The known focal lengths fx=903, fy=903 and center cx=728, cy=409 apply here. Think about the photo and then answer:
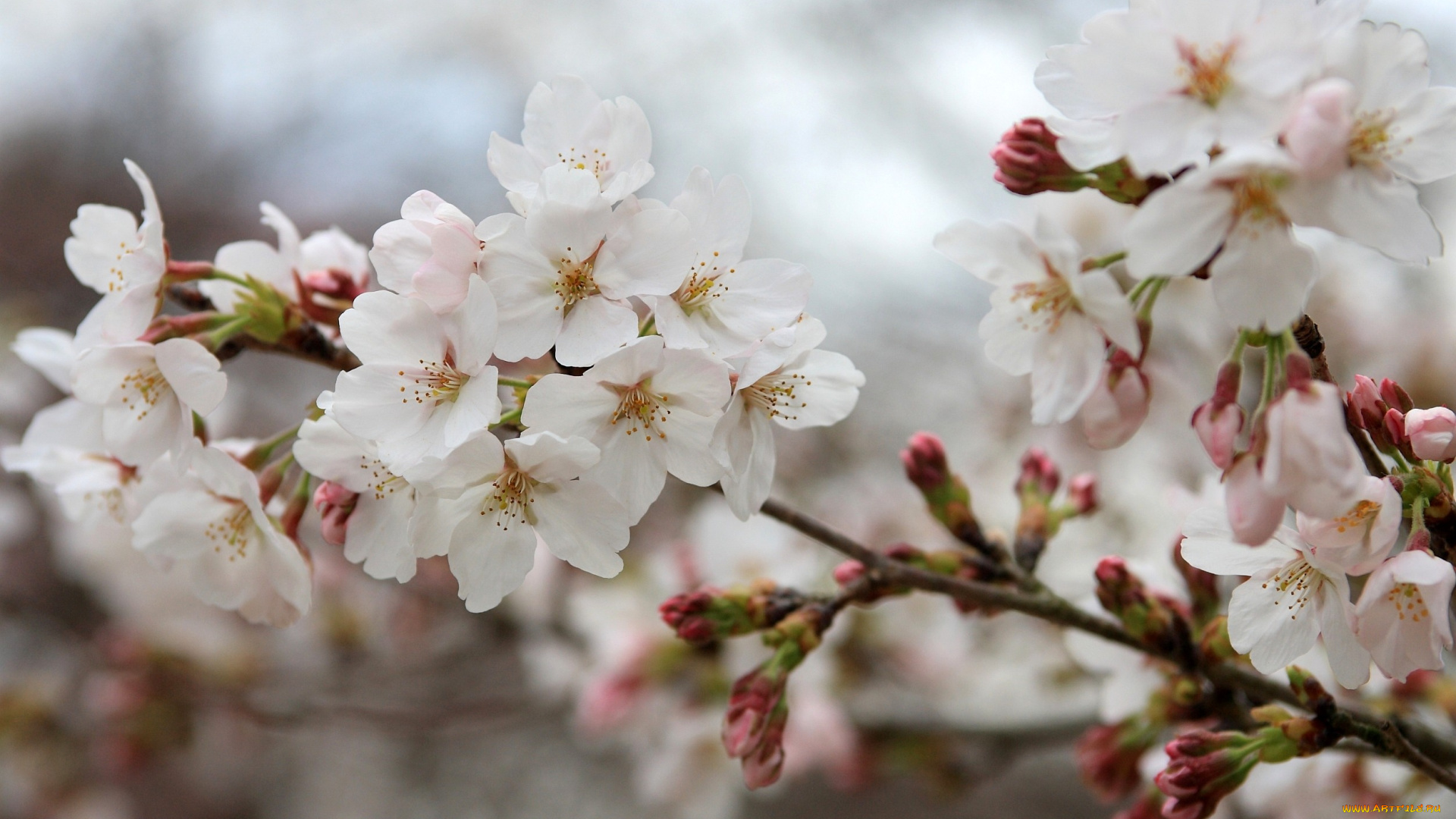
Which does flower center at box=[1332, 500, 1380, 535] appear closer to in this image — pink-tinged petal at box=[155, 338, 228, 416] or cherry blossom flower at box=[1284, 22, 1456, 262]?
cherry blossom flower at box=[1284, 22, 1456, 262]

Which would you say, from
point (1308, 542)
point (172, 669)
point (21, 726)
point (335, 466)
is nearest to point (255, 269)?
point (335, 466)

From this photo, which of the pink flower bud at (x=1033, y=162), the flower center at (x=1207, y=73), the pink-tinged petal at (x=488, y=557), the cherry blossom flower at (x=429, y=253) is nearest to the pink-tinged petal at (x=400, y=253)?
the cherry blossom flower at (x=429, y=253)

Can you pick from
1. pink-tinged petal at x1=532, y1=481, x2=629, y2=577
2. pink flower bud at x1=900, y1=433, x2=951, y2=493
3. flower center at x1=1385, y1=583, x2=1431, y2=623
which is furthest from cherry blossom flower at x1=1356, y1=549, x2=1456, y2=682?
pink-tinged petal at x1=532, y1=481, x2=629, y2=577

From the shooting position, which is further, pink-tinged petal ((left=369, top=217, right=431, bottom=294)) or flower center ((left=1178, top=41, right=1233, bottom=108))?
pink-tinged petal ((left=369, top=217, right=431, bottom=294))

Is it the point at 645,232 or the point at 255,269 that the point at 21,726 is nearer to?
the point at 255,269

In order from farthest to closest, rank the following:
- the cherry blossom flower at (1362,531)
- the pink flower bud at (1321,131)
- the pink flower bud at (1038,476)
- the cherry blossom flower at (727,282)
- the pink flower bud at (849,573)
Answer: the pink flower bud at (1038,476)
the pink flower bud at (849,573)
the cherry blossom flower at (727,282)
the cherry blossom flower at (1362,531)
the pink flower bud at (1321,131)

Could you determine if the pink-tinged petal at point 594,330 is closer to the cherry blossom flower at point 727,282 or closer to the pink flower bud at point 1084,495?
→ the cherry blossom flower at point 727,282
